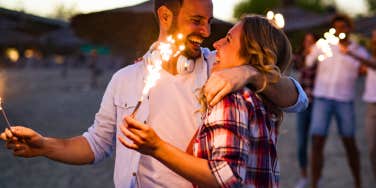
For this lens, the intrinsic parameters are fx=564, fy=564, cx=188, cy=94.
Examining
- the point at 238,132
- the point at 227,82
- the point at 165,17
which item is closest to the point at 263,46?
the point at 227,82

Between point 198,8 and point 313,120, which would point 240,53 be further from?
point 313,120

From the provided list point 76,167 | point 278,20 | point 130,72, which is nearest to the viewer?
point 278,20

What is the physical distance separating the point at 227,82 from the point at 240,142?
0.24m

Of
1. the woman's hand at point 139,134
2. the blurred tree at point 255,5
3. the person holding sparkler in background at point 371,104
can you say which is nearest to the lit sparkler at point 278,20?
the woman's hand at point 139,134

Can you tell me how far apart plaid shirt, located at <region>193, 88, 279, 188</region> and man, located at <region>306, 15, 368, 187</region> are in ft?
14.5

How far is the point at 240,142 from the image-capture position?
6.38ft

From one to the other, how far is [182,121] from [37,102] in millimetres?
15751

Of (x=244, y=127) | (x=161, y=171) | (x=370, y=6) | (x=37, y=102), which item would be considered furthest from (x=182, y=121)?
(x=370, y=6)

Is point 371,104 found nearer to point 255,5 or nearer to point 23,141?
point 23,141

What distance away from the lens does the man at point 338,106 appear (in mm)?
6445

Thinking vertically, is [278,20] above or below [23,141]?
above

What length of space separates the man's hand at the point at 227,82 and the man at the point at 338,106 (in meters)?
4.48

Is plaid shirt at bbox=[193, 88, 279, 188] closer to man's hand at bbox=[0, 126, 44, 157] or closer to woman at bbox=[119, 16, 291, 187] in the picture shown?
woman at bbox=[119, 16, 291, 187]

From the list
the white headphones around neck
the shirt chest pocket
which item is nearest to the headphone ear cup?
the white headphones around neck
